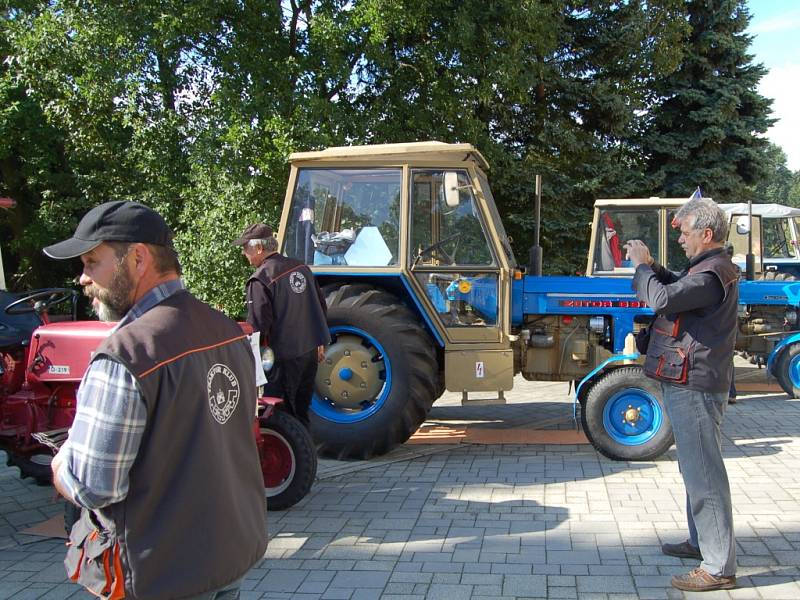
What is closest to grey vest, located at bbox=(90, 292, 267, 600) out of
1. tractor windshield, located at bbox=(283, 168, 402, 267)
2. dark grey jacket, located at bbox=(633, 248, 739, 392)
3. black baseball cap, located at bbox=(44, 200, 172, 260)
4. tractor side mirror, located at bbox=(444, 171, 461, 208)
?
black baseball cap, located at bbox=(44, 200, 172, 260)

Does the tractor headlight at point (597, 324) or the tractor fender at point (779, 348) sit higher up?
the tractor headlight at point (597, 324)

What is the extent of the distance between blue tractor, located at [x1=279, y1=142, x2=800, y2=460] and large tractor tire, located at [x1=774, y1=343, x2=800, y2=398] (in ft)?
Answer: 8.97

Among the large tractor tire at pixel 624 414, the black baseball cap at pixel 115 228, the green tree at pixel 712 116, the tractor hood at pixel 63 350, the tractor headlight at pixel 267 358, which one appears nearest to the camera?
the black baseball cap at pixel 115 228

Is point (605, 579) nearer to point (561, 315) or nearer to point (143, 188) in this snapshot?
point (561, 315)

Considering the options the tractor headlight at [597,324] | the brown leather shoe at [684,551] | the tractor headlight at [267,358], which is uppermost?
A: the tractor headlight at [597,324]

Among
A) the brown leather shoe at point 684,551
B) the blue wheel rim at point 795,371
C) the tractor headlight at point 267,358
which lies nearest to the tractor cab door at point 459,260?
the tractor headlight at point 267,358

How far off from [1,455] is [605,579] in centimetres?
546

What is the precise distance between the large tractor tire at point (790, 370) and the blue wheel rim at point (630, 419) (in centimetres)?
343

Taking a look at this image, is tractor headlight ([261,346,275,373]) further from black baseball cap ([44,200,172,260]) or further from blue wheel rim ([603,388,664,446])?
black baseball cap ([44,200,172,260])

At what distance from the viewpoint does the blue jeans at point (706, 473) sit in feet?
11.4

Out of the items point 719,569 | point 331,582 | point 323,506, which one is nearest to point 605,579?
point 719,569

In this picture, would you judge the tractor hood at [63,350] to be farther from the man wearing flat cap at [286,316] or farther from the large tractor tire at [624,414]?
the large tractor tire at [624,414]

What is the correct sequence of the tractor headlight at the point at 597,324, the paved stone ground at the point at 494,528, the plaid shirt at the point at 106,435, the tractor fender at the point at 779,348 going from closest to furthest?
1. the plaid shirt at the point at 106,435
2. the paved stone ground at the point at 494,528
3. the tractor headlight at the point at 597,324
4. the tractor fender at the point at 779,348

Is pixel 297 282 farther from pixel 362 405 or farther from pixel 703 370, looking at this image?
pixel 703 370
